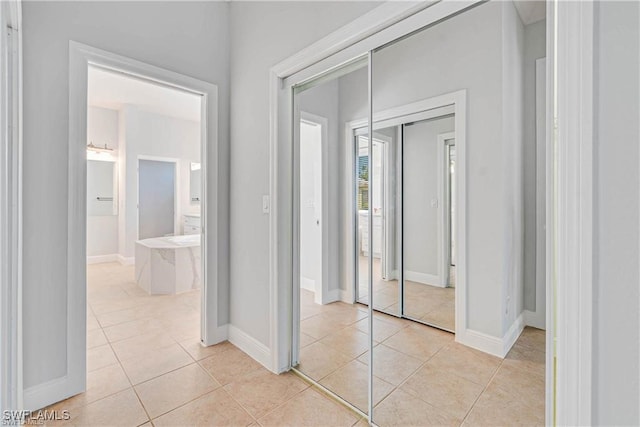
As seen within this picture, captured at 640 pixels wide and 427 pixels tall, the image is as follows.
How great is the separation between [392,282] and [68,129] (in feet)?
6.69

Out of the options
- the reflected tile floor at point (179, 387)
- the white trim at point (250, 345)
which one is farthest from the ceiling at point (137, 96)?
the white trim at point (250, 345)

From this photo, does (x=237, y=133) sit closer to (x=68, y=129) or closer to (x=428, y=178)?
(x=68, y=129)

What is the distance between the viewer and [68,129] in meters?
1.72

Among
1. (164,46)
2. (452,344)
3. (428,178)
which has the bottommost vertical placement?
(452,344)

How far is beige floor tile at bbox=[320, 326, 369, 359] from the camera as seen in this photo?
1.80m

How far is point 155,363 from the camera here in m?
2.08

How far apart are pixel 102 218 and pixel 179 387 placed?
522 centimetres

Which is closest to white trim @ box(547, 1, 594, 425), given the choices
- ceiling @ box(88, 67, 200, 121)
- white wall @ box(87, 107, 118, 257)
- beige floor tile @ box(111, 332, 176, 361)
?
beige floor tile @ box(111, 332, 176, 361)

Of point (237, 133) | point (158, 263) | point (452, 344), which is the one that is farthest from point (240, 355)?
point (158, 263)

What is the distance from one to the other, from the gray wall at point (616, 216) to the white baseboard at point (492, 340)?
767 mm

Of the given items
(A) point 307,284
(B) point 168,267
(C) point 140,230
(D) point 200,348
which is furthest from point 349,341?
(C) point 140,230

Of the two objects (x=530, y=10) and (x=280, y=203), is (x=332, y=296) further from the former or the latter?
(x=530, y=10)

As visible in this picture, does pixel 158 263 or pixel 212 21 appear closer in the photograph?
pixel 212 21

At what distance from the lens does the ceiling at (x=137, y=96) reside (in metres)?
4.36
